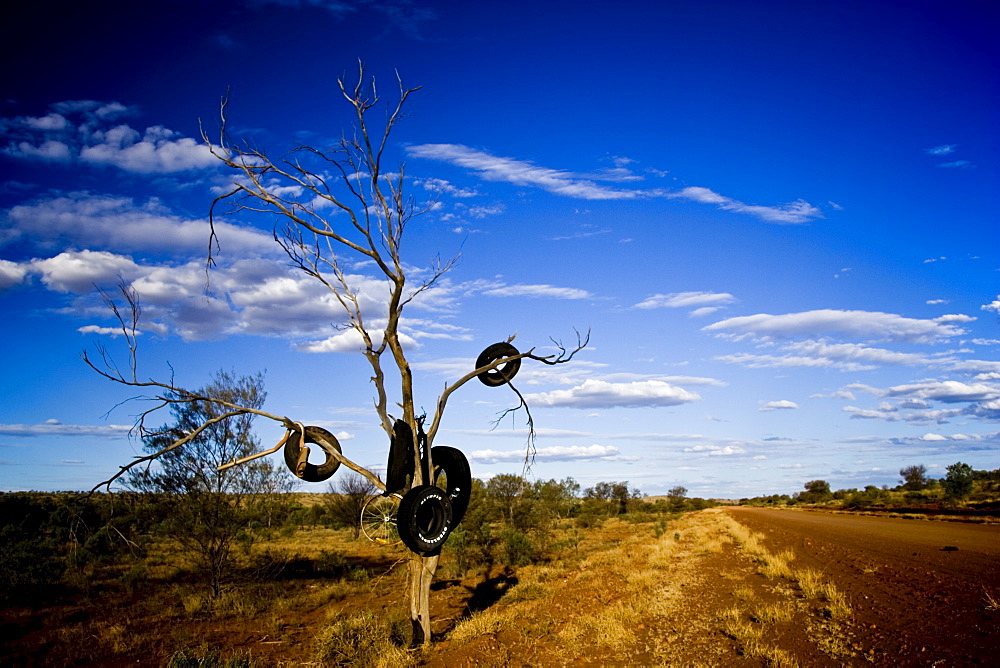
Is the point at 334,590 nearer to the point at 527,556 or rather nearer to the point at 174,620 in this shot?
the point at 174,620

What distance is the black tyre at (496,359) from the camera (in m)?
10.6

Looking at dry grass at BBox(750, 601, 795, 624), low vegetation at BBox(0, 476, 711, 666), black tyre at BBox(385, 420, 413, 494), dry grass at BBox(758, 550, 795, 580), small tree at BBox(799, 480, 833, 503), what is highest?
black tyre at BBox(385, 420, 413, 494)


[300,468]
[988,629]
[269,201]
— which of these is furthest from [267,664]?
[988,629]

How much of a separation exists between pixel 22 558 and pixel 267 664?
16.1 metres

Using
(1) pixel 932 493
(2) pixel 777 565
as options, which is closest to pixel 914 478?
(1) pixel 932 493

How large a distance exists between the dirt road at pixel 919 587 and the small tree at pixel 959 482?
62.8 feet

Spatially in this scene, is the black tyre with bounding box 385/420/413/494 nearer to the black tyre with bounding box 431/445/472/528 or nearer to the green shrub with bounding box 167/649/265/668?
the black tyre with bounding box 431/445/472/528

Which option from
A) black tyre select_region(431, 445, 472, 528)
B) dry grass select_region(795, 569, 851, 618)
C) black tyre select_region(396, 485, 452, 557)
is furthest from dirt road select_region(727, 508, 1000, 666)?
black tyre select_region(431, 445, 472, 528)

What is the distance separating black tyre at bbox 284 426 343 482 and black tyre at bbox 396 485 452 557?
1796mm

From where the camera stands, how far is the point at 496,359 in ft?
34.8

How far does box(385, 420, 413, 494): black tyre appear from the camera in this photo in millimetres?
9211

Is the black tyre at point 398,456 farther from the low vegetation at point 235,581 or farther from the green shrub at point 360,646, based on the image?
the green shrub at point 360,646

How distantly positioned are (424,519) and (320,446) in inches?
89.0

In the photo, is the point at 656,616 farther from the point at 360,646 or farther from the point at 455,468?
the point at 360,646
